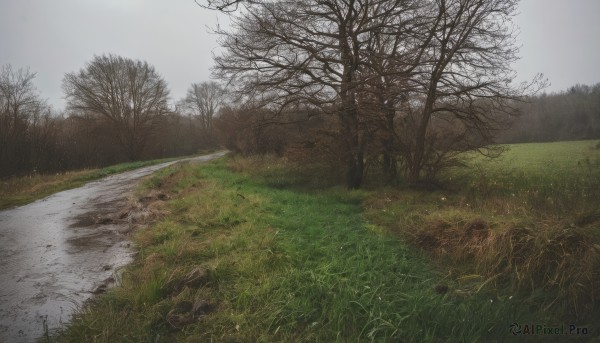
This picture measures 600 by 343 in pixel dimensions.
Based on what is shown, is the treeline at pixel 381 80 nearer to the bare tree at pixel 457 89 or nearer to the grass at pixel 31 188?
the bare tree at pixel 457 89

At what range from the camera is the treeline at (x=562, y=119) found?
132 ft

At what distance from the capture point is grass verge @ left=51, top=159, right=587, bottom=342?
3.42 metres

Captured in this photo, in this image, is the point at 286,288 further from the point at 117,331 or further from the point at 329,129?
the point at 329,129

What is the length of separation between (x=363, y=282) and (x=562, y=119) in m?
55.8

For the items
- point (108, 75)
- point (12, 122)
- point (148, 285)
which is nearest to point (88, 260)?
point (148, 285)

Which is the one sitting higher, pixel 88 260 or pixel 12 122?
pixel 12 122

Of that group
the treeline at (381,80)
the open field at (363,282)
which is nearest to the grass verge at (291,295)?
the open field at (363,282)

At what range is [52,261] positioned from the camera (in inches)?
234

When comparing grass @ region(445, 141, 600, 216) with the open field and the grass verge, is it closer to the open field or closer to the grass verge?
the open field

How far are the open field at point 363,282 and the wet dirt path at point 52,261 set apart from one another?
1.57ft

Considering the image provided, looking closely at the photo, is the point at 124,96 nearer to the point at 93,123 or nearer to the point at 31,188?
the point at 93,123

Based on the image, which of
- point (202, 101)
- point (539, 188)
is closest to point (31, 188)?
point (539, 188)

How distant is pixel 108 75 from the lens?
34.4 m

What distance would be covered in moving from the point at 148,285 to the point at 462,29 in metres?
12.0
